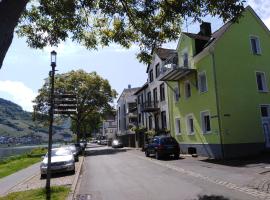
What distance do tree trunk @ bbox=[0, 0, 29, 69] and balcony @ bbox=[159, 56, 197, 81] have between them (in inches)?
872

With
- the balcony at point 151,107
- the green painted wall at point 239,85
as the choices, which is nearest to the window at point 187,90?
→ the green painted wall at point 239,85

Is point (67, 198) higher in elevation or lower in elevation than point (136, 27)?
lower

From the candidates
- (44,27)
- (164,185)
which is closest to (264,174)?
(164,185)

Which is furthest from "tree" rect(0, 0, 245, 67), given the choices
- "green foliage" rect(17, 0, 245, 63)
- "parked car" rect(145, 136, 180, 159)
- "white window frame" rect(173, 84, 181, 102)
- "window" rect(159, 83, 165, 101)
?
"window" rect(159, 83, 165, 101)

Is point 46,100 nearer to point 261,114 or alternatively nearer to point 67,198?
point 261,114

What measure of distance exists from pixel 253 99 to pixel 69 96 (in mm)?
17208

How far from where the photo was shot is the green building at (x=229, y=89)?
24.4m

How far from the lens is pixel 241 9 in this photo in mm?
10547

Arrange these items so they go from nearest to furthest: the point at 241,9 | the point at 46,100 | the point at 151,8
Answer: the point at 241,9 < the point at 151,8 < the point at 46,100

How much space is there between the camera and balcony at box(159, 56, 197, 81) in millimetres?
27812

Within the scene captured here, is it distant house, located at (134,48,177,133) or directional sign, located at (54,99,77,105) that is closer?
directional sign, located at (54,99,77,105)

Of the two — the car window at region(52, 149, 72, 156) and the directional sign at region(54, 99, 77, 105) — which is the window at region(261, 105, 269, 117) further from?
the directional sign at region(54, 99, 77, 105)

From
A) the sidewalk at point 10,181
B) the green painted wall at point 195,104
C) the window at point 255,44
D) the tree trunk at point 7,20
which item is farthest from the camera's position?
the window at point 255,44

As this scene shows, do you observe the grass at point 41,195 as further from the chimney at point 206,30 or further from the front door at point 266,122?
the chimney at point 206,30
